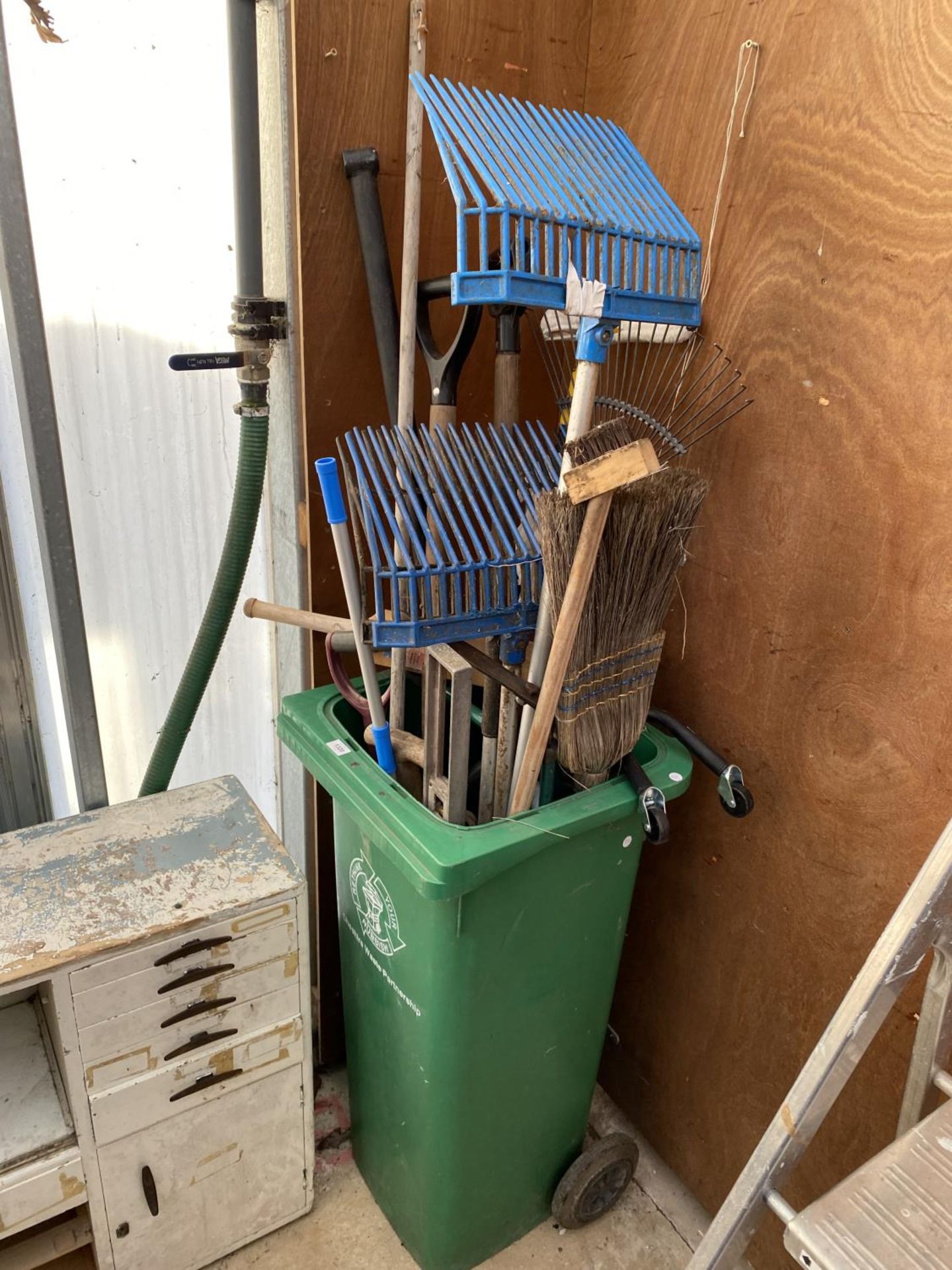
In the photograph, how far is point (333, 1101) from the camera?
66.7 inches

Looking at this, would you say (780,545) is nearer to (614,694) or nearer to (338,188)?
(614,694)

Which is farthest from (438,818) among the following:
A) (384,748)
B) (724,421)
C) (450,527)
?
(724,421)

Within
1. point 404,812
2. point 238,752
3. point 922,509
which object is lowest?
point 238,752

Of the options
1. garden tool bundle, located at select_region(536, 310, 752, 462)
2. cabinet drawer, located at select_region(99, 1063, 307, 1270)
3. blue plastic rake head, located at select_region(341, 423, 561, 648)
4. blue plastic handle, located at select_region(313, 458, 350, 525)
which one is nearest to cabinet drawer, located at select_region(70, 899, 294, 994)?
cabinet drawer, located at select_region(99, 1063, 307, 1270)

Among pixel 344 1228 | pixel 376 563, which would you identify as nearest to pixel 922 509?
pixel 376 563

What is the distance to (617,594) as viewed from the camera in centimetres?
106

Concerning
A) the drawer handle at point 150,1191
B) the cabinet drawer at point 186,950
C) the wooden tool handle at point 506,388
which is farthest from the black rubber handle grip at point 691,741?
the drawer handle at point 150,1191

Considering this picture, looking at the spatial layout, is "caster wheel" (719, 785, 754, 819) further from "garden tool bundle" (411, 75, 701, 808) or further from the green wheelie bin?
"garden tool bundle" (411, 75, 701, 808)

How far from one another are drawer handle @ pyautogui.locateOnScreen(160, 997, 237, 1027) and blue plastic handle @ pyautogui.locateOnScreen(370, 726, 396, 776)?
15.8 inches

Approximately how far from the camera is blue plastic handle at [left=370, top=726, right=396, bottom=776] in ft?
3.84

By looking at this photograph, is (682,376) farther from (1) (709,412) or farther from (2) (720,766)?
(2) (720,766)

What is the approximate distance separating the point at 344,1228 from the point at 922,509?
4.79 ft

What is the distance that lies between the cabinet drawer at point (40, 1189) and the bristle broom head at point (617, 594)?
85 cm

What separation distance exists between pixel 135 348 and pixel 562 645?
2.85ft
